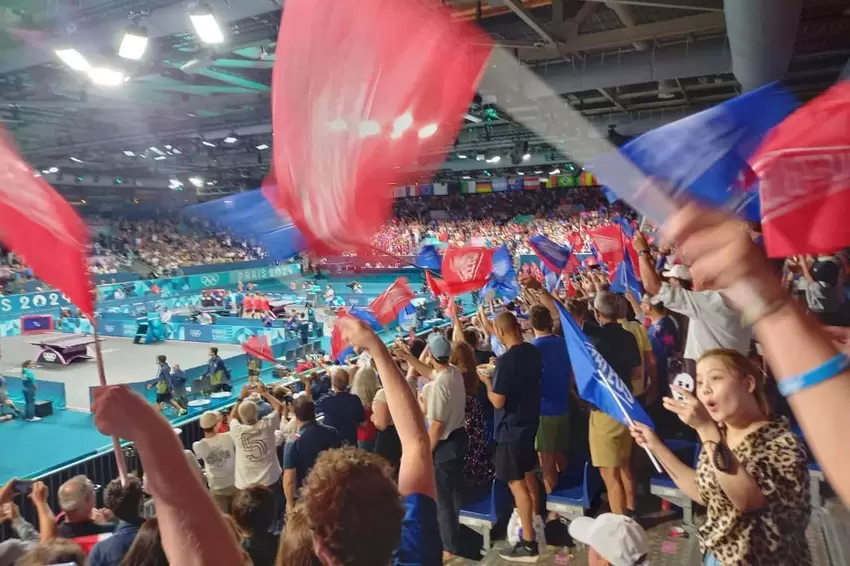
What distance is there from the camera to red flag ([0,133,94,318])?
2.07m

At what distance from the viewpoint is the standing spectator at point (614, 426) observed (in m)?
4.01

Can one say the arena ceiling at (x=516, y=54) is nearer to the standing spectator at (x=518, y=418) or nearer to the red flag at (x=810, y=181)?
the standing spectator at (x=518, y=418)

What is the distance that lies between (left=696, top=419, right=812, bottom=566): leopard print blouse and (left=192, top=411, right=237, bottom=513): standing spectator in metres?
3.98

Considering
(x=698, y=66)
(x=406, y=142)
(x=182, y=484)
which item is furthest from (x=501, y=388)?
(x=698, y=66)

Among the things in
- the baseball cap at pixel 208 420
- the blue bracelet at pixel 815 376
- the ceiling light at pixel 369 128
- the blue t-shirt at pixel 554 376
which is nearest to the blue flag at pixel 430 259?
the baseball cap at pixel 208 420

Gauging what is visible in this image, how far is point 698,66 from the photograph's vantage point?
8945 mm

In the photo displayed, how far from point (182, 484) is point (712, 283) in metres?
1.02

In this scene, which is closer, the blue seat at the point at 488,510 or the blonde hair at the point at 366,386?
the blue seat at the point at 488,510

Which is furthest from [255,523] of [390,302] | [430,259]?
[430,259]

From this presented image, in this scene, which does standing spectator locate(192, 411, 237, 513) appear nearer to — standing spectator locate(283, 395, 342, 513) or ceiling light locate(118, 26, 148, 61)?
standing spectator locate(283, 395, 342, 513)

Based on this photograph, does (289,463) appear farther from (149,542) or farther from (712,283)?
(712,283)

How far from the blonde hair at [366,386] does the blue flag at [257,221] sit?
2.39 m

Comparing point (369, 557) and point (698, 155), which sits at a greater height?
point (698, 155)

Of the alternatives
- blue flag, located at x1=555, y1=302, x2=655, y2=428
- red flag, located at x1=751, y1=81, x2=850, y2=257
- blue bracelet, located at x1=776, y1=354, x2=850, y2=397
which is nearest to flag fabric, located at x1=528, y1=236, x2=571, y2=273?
blue flag, located at x1=555, y1=302, x2=655, y2=428
